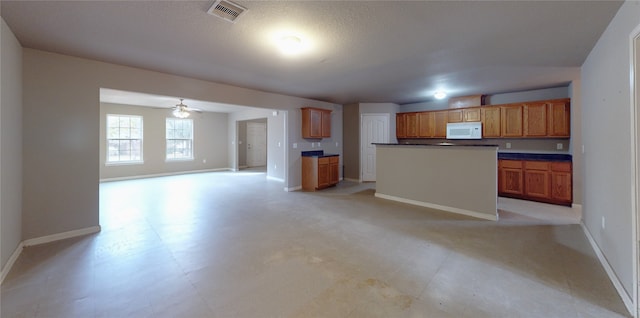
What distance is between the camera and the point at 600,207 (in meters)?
2.60

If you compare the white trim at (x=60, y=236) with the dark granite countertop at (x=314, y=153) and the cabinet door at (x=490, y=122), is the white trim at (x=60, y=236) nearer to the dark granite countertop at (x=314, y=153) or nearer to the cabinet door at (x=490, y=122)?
the dark granite countertop at (x=314, y=153)

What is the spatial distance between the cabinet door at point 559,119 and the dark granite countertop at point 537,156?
0.42m

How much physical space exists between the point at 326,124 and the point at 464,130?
333cm

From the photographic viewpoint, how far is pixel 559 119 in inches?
188

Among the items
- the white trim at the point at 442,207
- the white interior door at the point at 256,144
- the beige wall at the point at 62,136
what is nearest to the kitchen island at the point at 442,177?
the white trim at the point at 442,207

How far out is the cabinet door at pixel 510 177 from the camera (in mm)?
5082

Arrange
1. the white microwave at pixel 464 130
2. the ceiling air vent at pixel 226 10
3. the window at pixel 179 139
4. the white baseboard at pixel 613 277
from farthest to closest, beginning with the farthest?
the window at pixel 179 139 < the white microwave at pixel 464 130 < the ceiling air vent at pixel 226 10 < the white baseboard at pixel 613 277

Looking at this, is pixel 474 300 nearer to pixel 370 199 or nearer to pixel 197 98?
pixel 370 199

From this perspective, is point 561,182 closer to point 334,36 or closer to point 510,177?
point 510,177

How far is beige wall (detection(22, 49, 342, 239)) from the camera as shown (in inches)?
116

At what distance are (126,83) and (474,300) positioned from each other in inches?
189

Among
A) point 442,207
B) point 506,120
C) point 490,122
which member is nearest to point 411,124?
point 490,122

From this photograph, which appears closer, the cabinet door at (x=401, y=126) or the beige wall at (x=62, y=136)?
the beige wall at (x=62, y=136)

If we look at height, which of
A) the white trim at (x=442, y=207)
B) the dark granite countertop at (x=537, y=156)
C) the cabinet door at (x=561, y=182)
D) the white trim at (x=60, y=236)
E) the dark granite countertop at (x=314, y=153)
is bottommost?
the white trim at (x=60, y=236)
